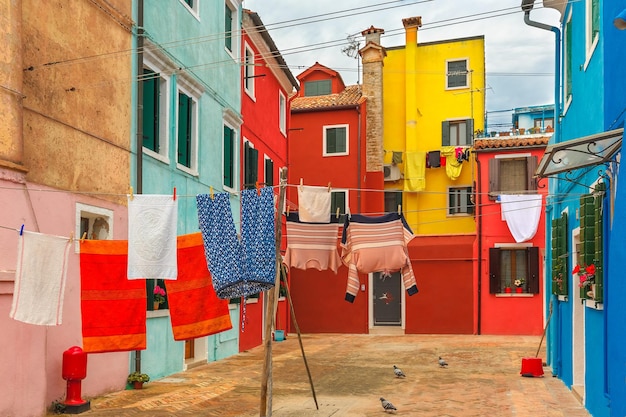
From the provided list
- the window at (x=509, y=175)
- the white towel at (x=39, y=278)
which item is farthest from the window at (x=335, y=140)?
the white towel at (x=39, y=278)

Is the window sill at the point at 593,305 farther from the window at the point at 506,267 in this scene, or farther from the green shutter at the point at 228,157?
the window at the point at 506,267

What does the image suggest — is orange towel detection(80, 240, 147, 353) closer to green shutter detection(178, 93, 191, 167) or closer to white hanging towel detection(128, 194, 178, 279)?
white hanging towel detection(128, 194, 178, 279)

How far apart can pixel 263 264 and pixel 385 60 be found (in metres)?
23.5

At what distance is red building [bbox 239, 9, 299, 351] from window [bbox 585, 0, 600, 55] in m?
9.40

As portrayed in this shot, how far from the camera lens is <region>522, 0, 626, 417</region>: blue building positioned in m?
5.63

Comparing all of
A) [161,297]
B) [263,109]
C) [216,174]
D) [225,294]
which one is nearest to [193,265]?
Answer: [225,294]

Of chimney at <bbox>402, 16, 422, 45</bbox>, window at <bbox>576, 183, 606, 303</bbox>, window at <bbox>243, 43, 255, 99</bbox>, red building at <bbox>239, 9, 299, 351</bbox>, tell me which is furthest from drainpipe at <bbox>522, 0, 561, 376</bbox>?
chimney at <bbox>402, 16, 422, 45</bbox>

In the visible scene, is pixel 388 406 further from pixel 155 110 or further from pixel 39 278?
pixel 155 110

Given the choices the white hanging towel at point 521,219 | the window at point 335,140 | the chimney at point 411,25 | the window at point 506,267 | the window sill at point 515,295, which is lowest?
the window sill at point 515,295

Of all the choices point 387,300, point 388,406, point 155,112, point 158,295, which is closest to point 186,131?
point 155,112

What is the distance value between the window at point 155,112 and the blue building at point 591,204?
747cm

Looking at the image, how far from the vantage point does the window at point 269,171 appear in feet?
72.7

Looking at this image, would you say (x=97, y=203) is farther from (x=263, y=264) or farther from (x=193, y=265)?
(x=263, y=264)

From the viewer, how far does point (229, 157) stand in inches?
711
